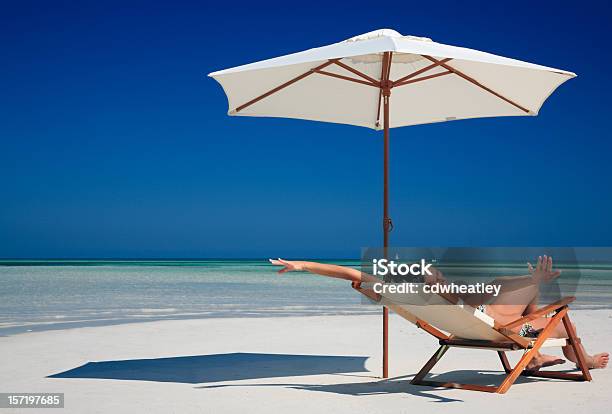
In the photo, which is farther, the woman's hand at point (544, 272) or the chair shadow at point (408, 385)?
the woman's hand at point (544, 272)

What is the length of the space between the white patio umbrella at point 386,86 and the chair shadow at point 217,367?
2.44ft

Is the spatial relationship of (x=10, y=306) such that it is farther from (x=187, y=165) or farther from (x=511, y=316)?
(x=187, y=165)

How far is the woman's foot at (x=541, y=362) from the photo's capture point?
4.85 meters

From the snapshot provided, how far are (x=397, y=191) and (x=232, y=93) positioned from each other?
40.9m

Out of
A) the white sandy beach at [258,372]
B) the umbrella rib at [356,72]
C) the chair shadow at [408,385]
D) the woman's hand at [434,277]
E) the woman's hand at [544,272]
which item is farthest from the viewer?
the umbrella rib at [356,72]

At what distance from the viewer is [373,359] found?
5711mm

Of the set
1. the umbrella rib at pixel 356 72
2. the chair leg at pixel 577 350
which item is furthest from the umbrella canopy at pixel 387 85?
the chair leg at pixel 577 350

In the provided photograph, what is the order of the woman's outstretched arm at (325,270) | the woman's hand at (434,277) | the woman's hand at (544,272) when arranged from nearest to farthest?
the woman's outstretched arm at (325,270)
the woman's hand at (434,277)
the woman's hand at (544,272)

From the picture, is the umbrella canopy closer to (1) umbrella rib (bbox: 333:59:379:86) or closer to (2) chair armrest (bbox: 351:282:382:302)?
(1) umbrella rib (bbox: 333:59:379:86)

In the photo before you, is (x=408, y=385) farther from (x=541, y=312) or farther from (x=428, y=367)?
(x=541, y=312)

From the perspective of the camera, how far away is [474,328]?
412cm

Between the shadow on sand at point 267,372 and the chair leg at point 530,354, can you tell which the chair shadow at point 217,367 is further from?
the chair leg at point 530,354

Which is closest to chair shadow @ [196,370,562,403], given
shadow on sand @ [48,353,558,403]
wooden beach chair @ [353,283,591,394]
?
shadow on sand @ [48,353,558,403]

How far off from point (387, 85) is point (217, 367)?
2.53 meters
